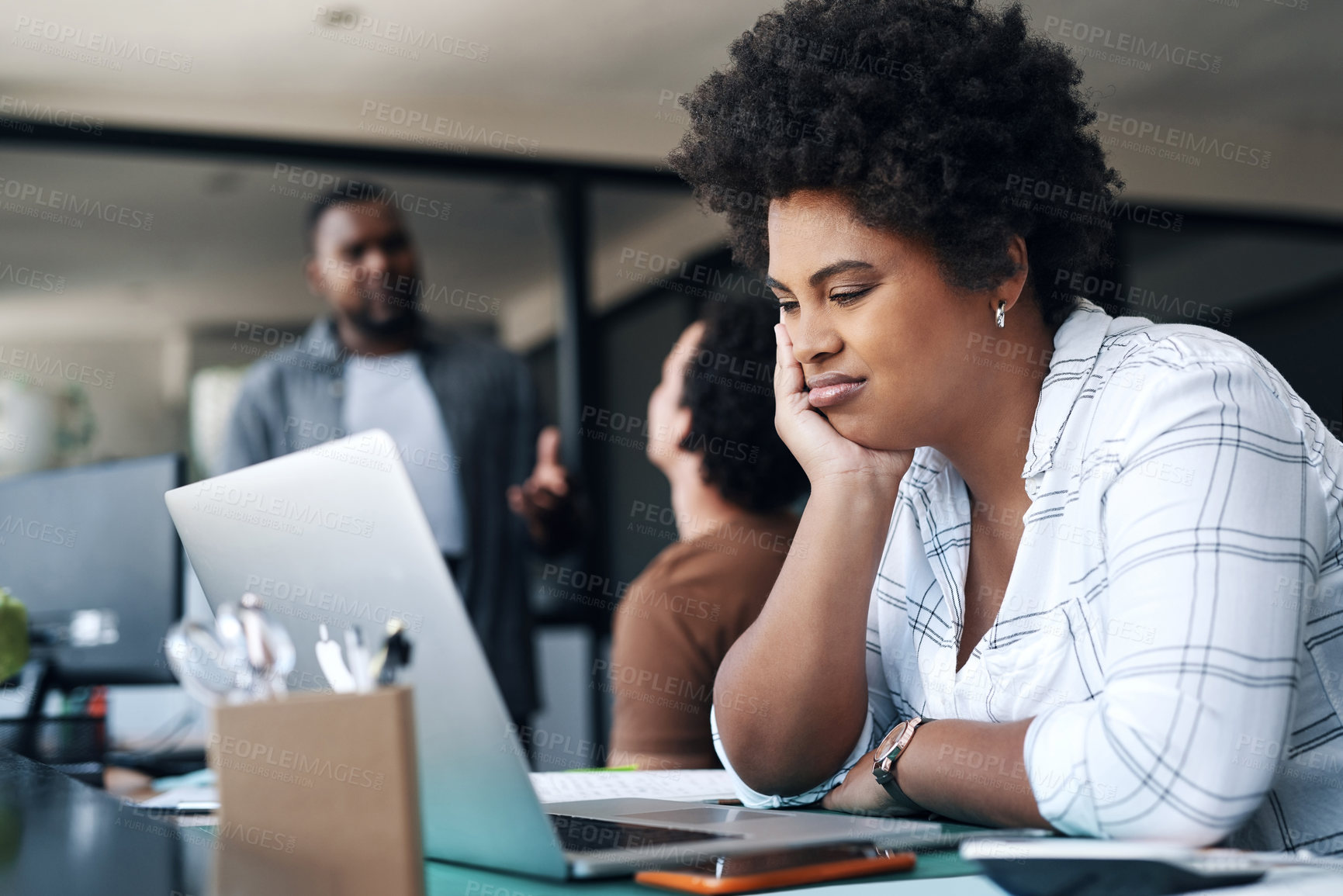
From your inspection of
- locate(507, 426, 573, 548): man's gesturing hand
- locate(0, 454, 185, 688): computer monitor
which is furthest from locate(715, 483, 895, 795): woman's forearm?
locate(507, 426, 573, 548): man's gesturing hand

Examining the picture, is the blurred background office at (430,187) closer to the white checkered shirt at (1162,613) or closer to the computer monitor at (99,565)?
Answer: the computer monitor at (99,565)

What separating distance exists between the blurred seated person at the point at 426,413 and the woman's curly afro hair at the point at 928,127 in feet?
7.92

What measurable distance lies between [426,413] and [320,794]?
3266mm

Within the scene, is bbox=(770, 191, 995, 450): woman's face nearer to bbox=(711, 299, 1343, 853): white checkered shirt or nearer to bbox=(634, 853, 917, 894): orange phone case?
bbox=(711, 299, 1343, 853): white checkered shirt

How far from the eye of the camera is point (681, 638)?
1.91 metres

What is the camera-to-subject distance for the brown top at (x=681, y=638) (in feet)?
6.13

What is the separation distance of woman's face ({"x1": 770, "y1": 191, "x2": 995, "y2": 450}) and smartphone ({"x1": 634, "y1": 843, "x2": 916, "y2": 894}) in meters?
0.53

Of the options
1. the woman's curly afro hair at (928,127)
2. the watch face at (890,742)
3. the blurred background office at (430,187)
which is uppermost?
the blurred background office at (430,187)

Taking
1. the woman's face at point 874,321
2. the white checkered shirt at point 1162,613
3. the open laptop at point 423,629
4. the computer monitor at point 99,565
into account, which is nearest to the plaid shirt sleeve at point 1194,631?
the white checkered shirt at point 1162,613

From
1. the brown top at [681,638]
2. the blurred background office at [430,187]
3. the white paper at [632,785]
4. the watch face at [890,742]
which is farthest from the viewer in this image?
the blurred background office at [430,187]

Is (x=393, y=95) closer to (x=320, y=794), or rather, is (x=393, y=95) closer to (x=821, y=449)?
(x=821, y=449)

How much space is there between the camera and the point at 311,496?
0.71 metres

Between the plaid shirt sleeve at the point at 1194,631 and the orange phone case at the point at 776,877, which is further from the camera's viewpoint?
the plaid shirt sleeve at the point at 1194,631

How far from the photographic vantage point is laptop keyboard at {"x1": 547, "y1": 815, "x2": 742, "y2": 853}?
75cm
